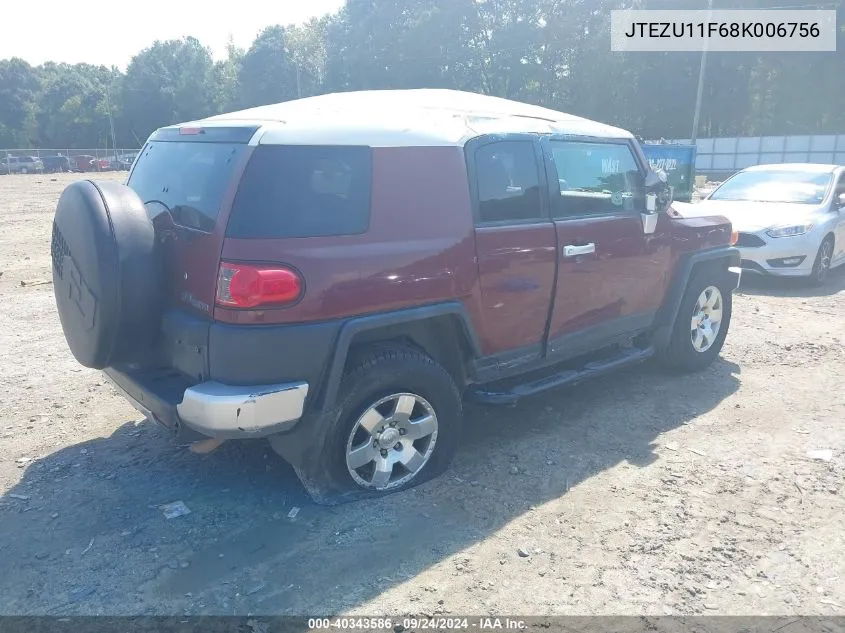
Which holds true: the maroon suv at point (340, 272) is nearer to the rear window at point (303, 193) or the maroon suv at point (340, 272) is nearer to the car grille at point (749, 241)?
the rear window at point (303, 193)

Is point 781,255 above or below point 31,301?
above

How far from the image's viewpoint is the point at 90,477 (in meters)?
4.02

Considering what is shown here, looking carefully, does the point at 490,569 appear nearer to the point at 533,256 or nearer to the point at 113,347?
the point at 533,256

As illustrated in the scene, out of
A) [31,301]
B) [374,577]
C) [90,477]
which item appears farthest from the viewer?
[31,301]

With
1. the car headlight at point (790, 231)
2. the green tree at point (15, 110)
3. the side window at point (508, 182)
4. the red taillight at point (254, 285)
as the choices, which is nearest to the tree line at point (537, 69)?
the green tree at point (15, 110)

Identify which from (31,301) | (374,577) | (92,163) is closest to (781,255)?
(374,577)

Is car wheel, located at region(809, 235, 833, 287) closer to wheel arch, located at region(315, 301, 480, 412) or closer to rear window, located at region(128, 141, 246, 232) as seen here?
wheel arch, located at region(315, 301, 480, 412)

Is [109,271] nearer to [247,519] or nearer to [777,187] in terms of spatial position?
[247,519]

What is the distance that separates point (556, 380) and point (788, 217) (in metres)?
6.48

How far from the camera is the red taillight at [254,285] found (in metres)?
3.13

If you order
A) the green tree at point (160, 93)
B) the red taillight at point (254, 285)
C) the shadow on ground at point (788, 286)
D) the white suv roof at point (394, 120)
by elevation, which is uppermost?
the green tree at point (160, 93)

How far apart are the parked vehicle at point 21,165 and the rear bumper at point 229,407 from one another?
182 ft

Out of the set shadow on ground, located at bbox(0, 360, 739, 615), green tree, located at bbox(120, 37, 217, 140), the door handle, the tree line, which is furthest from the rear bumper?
green tree, located at bbox(120, 37, 217, 140)

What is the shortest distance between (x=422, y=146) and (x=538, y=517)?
2063mm
